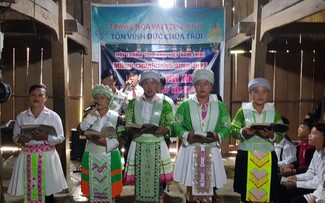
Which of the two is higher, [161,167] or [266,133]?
[266,133]

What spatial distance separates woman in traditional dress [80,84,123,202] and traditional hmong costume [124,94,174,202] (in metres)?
0.21

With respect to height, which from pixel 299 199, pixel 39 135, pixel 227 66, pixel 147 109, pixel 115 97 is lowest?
pixel 299 199

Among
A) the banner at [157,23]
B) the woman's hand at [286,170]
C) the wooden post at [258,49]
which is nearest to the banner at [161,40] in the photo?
the banner at [157,23]

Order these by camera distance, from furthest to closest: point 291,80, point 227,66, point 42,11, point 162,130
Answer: point 291,80
point 227,66
point 42,11
point 162,130

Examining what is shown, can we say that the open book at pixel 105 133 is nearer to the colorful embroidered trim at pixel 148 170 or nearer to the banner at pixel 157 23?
the colorful embroidered trim at pixel 148 170

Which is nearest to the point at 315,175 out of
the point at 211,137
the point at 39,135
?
the point at 211,137

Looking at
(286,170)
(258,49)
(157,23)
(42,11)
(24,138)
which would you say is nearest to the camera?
(24,138)

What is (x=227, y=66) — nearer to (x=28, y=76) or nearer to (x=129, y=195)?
(x=129, y=195)

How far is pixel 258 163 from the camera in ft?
12.1

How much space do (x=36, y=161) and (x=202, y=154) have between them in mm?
1909

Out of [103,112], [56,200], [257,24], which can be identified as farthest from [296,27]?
[56,200]

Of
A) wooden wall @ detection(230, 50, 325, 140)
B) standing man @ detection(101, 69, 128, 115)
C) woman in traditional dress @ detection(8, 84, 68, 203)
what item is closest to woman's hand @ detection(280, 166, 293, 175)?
standing man @ detection(101, 69, 128, 115)

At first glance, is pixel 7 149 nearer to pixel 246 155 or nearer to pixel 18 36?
pixel 18 36

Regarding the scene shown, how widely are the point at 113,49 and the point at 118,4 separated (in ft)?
3.28
